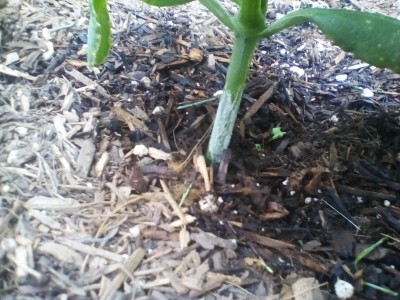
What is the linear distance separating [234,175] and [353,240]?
0.90 feet

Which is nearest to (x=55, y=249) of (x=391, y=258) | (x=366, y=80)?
(x=391, y=258)

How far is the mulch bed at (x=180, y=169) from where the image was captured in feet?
3.18

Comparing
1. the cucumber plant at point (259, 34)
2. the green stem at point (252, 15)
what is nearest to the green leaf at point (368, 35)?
the cucumber plant at point (259, 34)

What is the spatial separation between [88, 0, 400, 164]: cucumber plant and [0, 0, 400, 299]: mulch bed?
14cm

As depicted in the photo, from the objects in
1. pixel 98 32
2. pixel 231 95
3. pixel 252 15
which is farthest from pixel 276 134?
pixel 98 32

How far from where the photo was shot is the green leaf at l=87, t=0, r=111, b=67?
0.96 m

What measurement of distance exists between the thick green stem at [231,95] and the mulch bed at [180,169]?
1.8 inches

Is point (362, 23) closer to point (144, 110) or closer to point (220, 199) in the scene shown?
point (220, 199)

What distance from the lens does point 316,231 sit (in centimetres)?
110

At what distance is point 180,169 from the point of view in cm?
116

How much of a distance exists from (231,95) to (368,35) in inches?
11.7

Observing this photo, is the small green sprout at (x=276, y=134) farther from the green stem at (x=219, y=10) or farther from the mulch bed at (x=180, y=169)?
the green stem at (x=219, y=10)

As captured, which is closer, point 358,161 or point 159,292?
point 159,292

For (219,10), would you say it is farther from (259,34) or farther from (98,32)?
(98,32)
